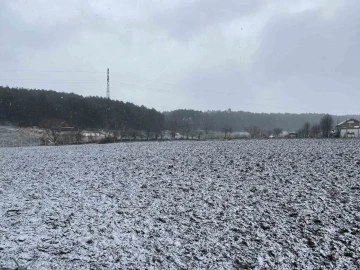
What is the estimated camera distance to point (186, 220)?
9.09 m

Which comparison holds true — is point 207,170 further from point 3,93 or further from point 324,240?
point 3,93

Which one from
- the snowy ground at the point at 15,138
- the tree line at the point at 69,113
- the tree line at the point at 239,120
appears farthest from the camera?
the tree line at the point at 239,120

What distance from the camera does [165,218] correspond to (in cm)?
922

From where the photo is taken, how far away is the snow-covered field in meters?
7.03

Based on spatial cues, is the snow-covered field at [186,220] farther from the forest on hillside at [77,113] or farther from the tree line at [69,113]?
the tree line at [69,113]

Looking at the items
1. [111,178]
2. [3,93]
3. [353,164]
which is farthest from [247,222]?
[3,93]

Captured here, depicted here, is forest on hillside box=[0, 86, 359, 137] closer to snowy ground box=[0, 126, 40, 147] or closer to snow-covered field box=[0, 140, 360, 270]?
snowy ground box=[0, 126, 40, 147]

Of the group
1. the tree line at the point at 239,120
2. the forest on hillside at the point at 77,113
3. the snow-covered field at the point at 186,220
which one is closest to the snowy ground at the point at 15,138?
the forest on hillside at the point at 77,113

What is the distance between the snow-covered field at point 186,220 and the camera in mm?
7031

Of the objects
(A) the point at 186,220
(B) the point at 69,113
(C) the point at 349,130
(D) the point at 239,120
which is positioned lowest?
(A) the point at 186,220

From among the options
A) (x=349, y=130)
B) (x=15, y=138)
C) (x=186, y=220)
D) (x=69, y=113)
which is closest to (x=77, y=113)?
(x=69, y=113)

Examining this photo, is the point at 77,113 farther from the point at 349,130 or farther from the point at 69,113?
the point at 349,130

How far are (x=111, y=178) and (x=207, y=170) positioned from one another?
5.74 m

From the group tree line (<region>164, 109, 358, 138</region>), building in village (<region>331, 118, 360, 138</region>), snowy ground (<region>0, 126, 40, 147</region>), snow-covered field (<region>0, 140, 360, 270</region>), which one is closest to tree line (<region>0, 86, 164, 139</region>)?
snowy ground (<region>0, 126, 40, 147</region>)
